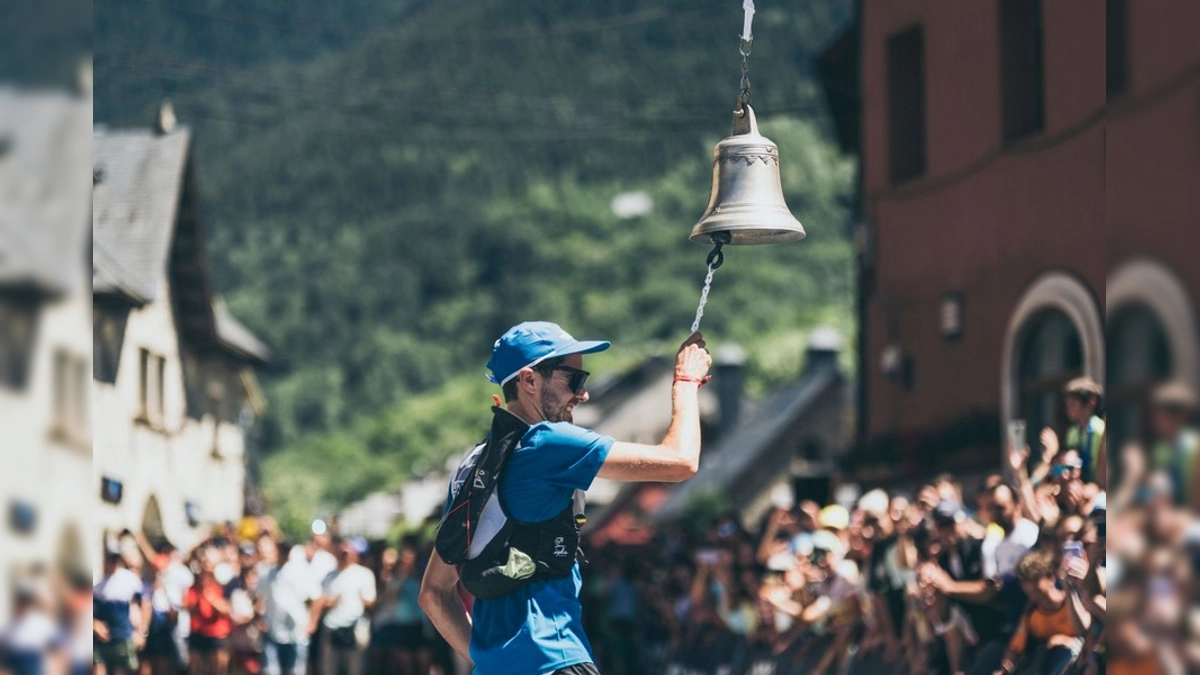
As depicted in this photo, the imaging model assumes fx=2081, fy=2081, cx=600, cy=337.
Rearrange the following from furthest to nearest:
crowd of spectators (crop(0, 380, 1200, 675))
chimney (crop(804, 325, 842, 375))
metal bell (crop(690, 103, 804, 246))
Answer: chimney (crop(804, 325, 842, 375)), metal bell (crop(690, 103, 804, 246)), crowd of spectators (crop(0, 380, 1200, 675))

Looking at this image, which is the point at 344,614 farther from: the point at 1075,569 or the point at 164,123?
the point at 164,123

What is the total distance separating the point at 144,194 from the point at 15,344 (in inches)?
1343

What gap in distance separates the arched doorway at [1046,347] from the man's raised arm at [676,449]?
10.3 meters

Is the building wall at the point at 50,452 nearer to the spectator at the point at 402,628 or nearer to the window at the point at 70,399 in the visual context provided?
the window at the point at 70,399

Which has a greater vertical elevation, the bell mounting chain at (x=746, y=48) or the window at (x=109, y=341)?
the bell mounting chain at (x=746, y=48)

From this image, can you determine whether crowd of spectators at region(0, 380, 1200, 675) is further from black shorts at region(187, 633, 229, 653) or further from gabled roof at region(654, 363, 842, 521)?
gabled roof at region(654, 363, 842, 521)

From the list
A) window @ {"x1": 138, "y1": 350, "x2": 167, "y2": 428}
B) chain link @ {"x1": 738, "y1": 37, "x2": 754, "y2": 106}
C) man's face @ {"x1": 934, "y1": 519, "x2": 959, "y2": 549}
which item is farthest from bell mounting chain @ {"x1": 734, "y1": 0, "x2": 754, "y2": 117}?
window @ {"x1": 138, "y1": 350, "x2": 167, "y2": 428}

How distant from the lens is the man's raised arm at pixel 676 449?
19.8 ft

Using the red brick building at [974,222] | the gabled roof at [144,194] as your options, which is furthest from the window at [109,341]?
the red brick building at [974,222]

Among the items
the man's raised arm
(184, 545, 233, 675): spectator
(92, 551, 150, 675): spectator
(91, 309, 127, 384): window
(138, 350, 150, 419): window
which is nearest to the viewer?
the man's raised arm

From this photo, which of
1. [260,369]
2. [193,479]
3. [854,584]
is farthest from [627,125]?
[854,584]

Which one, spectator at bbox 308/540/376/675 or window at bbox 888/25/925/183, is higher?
window at bbox 888/25/925/183

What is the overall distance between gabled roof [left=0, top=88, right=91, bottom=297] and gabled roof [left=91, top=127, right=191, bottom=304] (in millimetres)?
30658

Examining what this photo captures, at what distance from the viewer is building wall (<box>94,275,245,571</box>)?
27.6m
